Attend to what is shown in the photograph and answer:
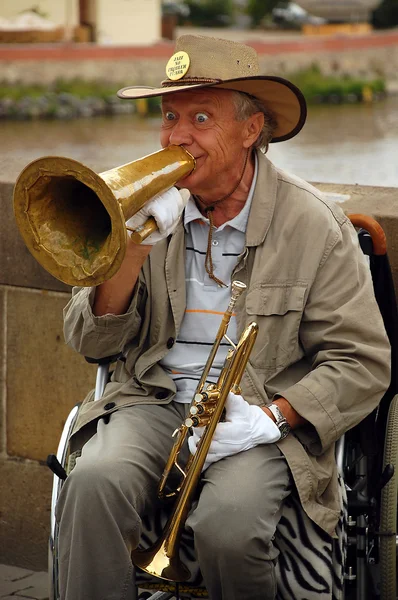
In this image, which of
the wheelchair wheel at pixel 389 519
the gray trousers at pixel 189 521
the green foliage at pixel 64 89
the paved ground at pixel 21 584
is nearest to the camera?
the gray trousers at pixel 189 521

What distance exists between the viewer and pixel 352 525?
131 inches

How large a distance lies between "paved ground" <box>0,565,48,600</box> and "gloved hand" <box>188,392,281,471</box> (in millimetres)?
1493

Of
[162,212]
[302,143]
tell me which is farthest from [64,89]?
[162,212]

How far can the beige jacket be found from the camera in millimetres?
3225

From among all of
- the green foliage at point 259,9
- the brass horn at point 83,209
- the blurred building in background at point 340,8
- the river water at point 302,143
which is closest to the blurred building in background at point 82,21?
the river water at point 302,143

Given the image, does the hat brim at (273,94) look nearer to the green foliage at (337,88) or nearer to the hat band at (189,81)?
the hat band at (189,81)

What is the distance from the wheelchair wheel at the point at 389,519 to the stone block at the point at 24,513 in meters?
1.60

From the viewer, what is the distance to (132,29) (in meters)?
22.8

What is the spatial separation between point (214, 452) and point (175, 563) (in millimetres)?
311

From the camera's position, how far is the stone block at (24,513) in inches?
179

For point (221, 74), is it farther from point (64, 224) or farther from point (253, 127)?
point (64, 224)

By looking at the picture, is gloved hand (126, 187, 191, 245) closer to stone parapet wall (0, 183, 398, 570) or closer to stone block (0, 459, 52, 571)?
stone parapet wall (0, 183, 398, 570)

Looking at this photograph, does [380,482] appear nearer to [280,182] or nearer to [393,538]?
[393,538]

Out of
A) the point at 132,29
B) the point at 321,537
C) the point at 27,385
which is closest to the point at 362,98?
the point at 132,29
